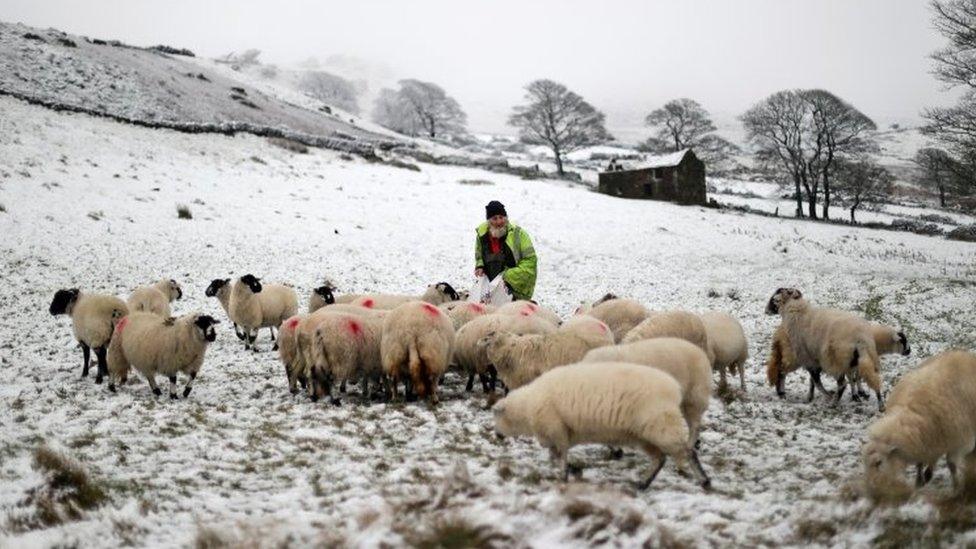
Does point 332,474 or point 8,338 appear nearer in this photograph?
point 332,474

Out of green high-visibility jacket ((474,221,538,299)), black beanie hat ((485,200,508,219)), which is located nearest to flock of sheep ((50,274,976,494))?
green high-visibility jacket ((474,221,538,299))

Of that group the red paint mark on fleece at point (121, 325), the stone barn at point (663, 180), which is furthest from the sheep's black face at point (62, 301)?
the stone barn at point (663, 180)

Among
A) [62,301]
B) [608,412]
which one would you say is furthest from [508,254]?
[62,301]

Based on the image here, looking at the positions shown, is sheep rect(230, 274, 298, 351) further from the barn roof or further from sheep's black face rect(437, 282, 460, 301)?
the barn roof

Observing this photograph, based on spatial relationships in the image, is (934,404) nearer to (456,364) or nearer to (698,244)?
(456,364)

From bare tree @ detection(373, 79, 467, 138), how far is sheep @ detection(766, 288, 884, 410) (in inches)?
3369

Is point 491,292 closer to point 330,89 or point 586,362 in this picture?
point 586,362

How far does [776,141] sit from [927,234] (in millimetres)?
13879

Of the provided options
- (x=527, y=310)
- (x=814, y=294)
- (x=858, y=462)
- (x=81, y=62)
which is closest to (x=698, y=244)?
(x=814, y=294)

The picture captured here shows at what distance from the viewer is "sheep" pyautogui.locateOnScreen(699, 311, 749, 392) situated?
930 centimetres

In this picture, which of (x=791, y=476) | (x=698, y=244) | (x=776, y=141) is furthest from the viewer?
(x=776, y=141)

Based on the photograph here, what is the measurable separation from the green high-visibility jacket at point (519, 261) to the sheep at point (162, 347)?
15.9 feet

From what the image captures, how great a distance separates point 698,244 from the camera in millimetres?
28250

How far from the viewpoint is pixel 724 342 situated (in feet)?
30.6
